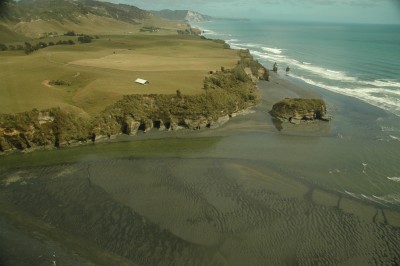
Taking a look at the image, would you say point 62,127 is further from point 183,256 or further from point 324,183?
point 324,183

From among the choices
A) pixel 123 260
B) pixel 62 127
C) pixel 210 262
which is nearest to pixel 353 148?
pixel 210 262

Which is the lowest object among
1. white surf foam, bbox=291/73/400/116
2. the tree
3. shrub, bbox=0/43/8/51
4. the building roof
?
white surf foam, bbox=291/73/400/116

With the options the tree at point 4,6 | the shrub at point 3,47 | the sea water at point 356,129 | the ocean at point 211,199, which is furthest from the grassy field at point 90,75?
the tree at point 4,6

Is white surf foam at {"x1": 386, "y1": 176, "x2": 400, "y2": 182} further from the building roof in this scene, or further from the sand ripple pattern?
the building roof

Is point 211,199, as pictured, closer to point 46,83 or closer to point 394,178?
point 394,178

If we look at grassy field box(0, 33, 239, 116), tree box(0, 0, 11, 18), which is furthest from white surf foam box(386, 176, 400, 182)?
tree box(0, 0, 11, 18)

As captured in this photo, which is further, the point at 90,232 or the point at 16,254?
the point at 90,232
